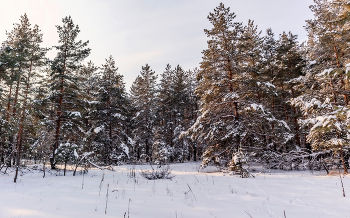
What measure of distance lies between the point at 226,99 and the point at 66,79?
13137mm

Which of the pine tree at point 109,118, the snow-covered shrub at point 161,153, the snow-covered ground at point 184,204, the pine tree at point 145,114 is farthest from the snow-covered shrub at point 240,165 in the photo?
the pine tree at point 145,114

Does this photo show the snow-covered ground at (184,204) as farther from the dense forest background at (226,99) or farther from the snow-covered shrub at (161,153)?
the snow-covered shrub at (161,153)

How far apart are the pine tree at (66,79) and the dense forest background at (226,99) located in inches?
2.9

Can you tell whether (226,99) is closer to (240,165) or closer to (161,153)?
(240,165)

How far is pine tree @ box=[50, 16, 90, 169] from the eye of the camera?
13984mm

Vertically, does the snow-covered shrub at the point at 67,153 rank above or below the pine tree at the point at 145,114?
below

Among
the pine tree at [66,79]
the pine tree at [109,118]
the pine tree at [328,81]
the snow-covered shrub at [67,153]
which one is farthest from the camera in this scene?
the pine tree at [109,118]

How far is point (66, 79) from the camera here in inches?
586

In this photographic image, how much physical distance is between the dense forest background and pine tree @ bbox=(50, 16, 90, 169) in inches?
2.9

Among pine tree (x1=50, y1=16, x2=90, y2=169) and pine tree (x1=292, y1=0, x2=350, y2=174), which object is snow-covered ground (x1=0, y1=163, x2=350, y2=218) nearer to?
pine tree (x1=292, y1=0, x2=350, y2=174)

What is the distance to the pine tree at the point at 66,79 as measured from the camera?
13984 millimetres

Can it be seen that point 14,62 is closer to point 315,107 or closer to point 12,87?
point 12,87

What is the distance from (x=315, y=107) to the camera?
10.5 meters

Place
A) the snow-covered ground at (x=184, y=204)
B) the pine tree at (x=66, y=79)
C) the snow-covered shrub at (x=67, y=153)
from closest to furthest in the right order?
the snow-covered ground at (x=184, y=204), the snow-covered shrub at (x=67, y=153), the pine tree at (x=66, y=79)
